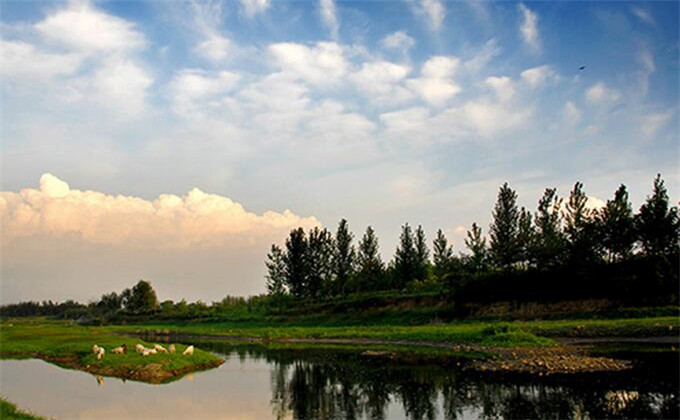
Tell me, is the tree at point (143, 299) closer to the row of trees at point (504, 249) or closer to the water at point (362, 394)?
the row of trees at point (504, 249)

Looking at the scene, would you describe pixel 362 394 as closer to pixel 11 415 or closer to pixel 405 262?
pixel 11 415

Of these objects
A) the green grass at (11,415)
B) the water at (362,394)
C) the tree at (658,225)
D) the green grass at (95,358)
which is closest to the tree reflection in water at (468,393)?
the water at (362,394)

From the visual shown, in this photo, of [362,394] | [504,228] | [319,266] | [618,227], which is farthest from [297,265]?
[362,394]

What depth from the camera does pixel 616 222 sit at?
226ft

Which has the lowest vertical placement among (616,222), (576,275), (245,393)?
(245,393)

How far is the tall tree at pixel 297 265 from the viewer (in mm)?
116875

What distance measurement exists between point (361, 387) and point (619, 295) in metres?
39.6

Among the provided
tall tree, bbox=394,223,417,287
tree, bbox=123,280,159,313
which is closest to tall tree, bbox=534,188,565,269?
tall tree, bbox=394,223,417,287

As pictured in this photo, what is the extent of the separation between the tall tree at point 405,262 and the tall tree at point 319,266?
1469 centimetres

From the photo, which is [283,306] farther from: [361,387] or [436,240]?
[361,387]

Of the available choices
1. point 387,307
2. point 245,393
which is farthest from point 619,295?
point 245,393

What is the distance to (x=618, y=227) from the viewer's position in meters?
68.6

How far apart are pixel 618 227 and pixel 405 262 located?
47.0 meters

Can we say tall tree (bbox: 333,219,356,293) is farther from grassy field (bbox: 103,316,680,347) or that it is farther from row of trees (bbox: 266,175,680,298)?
grassy field (bbox: 103,316,680,347)
